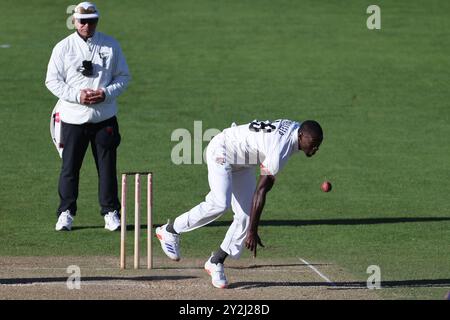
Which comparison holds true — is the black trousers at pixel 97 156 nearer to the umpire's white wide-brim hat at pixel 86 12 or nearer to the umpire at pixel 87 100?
the umpire at pixel 87 100

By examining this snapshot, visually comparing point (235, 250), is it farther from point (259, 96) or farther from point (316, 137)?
point (259, 96)

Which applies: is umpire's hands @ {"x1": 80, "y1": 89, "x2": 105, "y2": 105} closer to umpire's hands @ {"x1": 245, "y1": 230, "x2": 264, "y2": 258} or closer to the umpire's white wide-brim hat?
the umpire's white wide-brim hat

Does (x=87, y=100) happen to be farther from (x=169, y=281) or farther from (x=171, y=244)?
(x=169, y=281)

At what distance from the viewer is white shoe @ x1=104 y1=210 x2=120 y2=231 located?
15742mm

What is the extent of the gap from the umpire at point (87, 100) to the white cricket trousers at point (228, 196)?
8.74ft

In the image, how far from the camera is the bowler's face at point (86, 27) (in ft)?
50.1

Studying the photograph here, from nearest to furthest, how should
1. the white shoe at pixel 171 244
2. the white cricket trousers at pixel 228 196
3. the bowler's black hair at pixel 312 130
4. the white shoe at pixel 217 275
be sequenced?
the bowler's black hair at pixel 312 130, the white shoe at pixel 217 275, the white cricket trousers at pixel 228 196, the white shoe at pixel 171 244

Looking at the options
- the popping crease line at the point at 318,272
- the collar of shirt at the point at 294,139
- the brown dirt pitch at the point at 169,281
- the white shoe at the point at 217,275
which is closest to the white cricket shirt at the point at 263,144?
the collar of shirt at the point at 294,139

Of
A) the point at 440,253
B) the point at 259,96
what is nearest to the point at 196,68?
the point at 259,96

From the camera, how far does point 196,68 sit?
2716 centimetres

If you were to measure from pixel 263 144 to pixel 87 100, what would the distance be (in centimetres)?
343

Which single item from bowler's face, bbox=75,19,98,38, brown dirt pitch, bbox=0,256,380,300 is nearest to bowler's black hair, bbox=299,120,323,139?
brown dirt pitch, bbox=0,256,380,300

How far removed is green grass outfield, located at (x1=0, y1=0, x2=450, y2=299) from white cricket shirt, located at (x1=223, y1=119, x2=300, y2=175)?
179 centimetres

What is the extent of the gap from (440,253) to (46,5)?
19.5 meters
